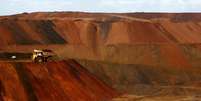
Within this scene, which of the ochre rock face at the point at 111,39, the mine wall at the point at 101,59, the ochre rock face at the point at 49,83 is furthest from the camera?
the ochre rock face at the point at 111,39

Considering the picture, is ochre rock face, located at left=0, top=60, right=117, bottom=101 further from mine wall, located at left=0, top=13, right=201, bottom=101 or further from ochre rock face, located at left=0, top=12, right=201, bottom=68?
ochre rock face, located at left=0, top=12, right=201, bottom=68

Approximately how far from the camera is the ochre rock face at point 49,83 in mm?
37969

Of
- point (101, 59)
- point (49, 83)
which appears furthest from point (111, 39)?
point (49, 83)

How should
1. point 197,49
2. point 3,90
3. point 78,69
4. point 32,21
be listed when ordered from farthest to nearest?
1. point 32,21
2. point 197,49
3. point 78,69
4. point 3,90

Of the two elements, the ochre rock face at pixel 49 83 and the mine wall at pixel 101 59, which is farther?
the mine wall at pixel 101 59

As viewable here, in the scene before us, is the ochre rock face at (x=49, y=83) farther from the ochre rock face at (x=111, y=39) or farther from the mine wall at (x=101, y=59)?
the ochre rock face at (x=111, y=39)

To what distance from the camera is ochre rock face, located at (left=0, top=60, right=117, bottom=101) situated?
125ft

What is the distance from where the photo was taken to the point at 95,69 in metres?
60.1

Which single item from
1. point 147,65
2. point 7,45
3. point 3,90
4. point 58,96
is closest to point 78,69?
point 58,96

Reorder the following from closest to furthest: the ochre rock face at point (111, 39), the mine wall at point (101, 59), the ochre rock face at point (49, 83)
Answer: the ochre rock face at point (49, 83) → the mine wall at point (101, 59) → the ochre rock face at point (111, 39)

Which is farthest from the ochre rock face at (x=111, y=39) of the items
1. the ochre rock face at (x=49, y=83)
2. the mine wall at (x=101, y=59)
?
the ochre rock face at (x=49, y=83)

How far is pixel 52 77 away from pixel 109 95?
716 centimetres

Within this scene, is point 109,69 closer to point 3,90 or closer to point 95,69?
point 95,69

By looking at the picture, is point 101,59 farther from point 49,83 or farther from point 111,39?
point 49,83
